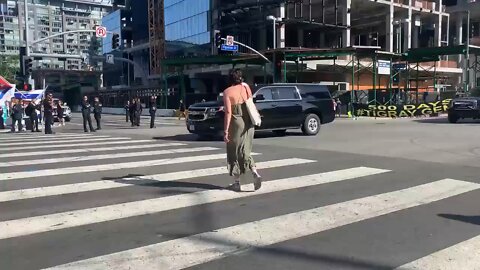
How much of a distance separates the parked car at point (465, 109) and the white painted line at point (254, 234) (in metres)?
20.6

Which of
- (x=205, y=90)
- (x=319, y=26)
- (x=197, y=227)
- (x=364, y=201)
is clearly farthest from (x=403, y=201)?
(x=205, y=90)

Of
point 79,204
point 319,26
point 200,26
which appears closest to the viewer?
point 79,204

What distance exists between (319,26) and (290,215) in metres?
58.7

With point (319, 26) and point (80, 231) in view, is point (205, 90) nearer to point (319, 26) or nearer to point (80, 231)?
point (319, 26)

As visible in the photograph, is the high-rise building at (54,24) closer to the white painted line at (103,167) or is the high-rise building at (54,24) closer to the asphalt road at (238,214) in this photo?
the white painted line at (103,167)

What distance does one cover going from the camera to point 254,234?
5488 millimetres

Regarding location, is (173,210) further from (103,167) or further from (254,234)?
(103,167)

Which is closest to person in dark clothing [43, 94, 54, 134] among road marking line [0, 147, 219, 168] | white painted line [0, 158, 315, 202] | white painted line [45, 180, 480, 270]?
road marking line [0, 147, 219, 168]

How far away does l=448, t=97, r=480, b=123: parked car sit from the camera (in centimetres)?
2639

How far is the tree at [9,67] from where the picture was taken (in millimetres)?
73381

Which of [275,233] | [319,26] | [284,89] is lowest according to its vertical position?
[275,233]

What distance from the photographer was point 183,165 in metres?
10.4

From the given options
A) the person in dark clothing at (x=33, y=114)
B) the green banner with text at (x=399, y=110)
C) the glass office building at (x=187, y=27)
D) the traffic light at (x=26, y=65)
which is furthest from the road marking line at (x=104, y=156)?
the glass office building at (x=187, y=27)

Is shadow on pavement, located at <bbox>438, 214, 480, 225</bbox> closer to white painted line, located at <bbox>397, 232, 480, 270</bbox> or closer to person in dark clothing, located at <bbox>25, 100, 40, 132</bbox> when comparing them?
white painted line, located at <bbox>397, 232, 480, 270</bbox>
